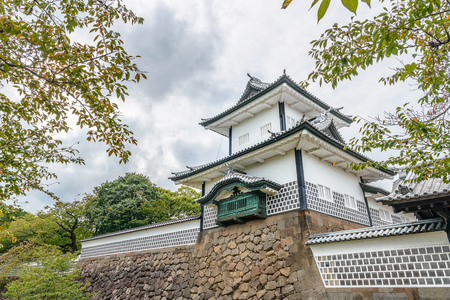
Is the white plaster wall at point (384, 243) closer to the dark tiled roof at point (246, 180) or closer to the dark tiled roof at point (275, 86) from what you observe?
the dark tiled roof at point (246, 180)

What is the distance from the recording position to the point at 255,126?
11.8 metres

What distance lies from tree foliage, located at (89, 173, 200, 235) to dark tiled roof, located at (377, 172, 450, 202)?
20448 mm

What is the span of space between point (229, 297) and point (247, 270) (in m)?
1.03

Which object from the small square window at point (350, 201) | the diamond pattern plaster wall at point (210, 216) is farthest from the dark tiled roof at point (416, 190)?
the diamond pattern plaster wall at point (210, 216)

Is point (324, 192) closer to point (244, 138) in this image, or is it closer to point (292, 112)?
point (292, 112)

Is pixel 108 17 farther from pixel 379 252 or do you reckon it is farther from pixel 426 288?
pixel 426 288

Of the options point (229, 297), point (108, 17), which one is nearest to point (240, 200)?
point (229, 297)

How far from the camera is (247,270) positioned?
841cm

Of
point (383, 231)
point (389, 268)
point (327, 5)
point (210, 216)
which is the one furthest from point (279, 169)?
point (327, 5)

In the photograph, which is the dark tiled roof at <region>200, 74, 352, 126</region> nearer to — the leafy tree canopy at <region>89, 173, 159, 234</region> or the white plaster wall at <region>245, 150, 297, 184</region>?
the white plaster wall at <region>245, 150, 297, 184</region>

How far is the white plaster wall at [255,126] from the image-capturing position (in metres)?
11.1

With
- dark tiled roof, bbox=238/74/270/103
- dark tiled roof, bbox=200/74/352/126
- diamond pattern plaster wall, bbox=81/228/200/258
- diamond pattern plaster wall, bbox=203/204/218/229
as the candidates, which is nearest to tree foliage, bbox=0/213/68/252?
diamond pattern plaster wall, bbox=81/228/200/258

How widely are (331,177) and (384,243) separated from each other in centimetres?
370

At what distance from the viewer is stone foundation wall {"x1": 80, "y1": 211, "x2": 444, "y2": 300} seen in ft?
23.6
